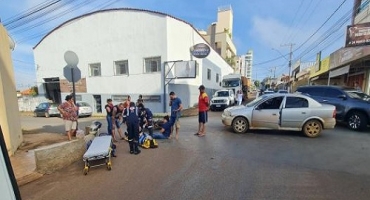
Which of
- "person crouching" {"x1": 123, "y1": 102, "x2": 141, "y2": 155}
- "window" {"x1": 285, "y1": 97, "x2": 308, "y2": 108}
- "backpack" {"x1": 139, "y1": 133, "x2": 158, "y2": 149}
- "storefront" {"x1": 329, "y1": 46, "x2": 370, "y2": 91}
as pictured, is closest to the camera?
"person crouching" {"x1": 123, "y1": 102, "x2": 141, "y2": 155}

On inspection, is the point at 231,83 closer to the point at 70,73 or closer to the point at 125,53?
the point at 125,53

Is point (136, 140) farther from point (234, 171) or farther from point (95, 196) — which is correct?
point (234, 171)

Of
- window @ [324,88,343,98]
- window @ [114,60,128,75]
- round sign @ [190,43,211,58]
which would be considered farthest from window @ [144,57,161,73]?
window @ [324,88,343,98]

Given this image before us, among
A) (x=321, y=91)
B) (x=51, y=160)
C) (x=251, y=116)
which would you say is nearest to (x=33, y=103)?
(x=51, y=160)

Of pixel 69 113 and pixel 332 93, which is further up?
pixel 332 93

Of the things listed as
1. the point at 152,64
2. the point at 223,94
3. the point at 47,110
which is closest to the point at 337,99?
the point at 223,94

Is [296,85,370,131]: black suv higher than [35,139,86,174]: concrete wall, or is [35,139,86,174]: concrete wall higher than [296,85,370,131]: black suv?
[296,85,370,131]: black suv

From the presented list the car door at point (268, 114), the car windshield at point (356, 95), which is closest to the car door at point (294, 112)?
the car door at point (268, 114)

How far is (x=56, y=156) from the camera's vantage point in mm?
5160

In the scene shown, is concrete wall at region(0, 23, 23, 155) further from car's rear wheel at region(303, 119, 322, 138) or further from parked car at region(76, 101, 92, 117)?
parked car at region(76, 101, 92, 117)

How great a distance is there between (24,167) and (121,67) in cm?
1486

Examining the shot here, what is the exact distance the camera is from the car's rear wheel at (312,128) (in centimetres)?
780

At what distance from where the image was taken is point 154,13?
17.0 meters

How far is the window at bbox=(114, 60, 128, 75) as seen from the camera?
736 inches
